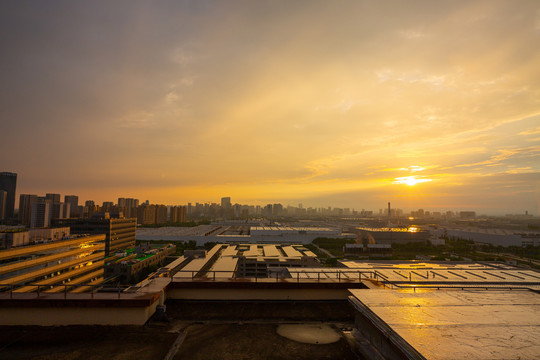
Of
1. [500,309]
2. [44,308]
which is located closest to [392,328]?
[500,309]

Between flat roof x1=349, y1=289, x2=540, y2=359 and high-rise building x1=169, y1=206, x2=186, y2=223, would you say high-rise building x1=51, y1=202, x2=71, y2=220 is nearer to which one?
high-rise building x1=169, y1=206, x2=186, y2=223

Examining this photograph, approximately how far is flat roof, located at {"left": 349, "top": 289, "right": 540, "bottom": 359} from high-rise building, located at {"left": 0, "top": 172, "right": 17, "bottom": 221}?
567ft

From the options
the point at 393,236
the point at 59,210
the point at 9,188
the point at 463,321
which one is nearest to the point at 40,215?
the point at 59,210

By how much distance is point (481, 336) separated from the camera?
278 centimetres

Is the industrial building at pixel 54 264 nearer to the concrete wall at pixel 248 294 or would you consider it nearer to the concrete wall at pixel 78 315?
the concrete wall at pixel 78 315

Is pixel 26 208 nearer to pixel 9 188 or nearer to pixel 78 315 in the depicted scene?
pixel 9 188

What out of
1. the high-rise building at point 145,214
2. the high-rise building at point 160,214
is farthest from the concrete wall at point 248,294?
the high-rise building at point 160,214

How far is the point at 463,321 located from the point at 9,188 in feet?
611

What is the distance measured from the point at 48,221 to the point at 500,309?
123745 millimetres

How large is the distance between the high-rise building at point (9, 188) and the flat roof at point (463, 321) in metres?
173

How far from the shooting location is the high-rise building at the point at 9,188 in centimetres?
12988

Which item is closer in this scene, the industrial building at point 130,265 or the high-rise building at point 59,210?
the industrial building at point 130,265

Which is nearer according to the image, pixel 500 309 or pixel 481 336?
pixel 481 336

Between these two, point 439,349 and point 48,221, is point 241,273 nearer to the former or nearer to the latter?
point 439,349
